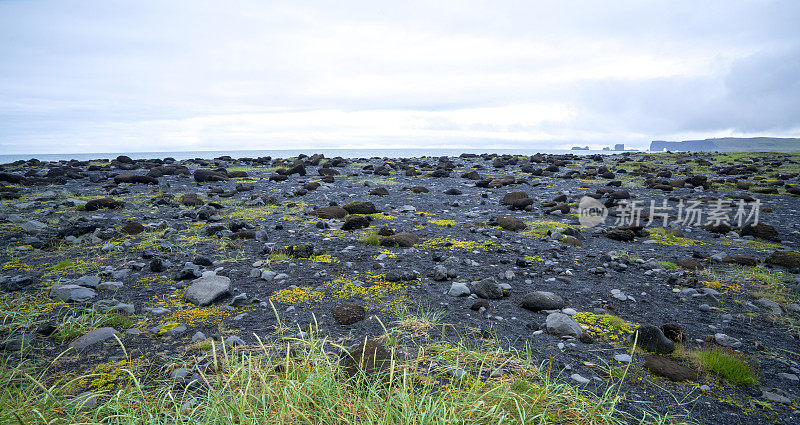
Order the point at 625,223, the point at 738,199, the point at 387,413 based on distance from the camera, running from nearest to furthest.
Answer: the point at 387,413, the point at 625,223, the point at 738,199

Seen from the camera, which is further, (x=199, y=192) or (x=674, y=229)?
(x=199, y=192)

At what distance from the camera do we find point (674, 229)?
26.4 ft

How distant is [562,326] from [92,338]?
4.86 metres

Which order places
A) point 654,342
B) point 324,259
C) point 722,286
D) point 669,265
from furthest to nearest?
1. point 324,259
2. point 669,265
3. point 722,286
4. point 654,342

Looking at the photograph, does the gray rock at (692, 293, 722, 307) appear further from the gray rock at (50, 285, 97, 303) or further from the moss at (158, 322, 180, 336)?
the gray rock at (50, 285, 97, 303)

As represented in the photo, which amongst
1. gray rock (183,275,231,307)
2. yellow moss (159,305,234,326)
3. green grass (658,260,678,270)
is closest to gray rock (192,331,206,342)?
yellow moss (159,305,234,326)

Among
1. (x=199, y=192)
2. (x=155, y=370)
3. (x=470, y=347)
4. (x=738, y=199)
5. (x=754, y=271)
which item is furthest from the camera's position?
(x=199, y=192)

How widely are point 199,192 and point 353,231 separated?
26.5 ft

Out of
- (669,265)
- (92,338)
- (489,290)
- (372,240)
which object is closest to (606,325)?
(489,290)

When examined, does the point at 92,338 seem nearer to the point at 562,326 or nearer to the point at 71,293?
the point at 71,293

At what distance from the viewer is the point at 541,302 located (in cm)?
426

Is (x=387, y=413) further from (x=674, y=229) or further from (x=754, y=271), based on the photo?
(x=674, y=229)

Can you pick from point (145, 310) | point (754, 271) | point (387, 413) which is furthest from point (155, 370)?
point (754, 271)

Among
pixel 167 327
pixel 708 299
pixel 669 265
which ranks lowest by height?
pixel 167 327
